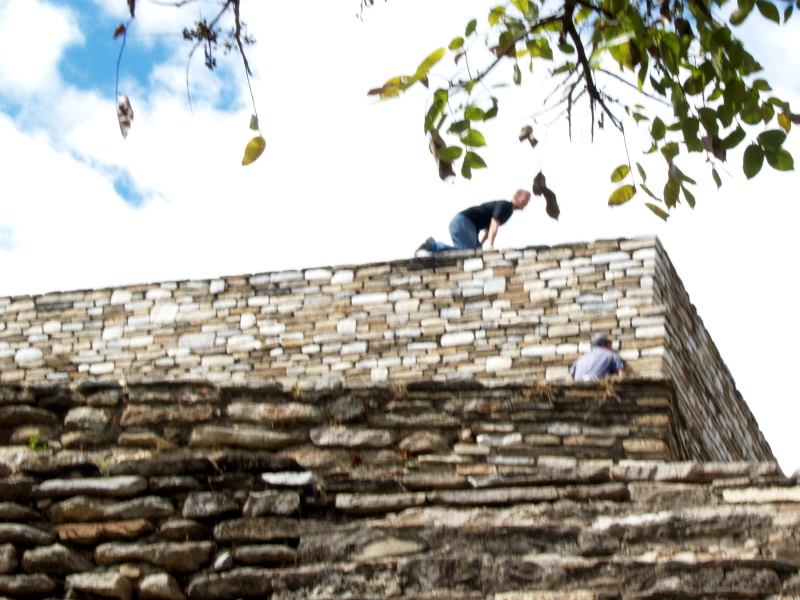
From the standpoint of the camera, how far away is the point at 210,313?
8953 millimetres

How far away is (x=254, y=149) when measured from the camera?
3.71 metres

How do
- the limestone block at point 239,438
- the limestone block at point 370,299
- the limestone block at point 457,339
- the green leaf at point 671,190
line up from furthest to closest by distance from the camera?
the limestone block at point 370,299 < the limestone block at point 457,339 < the limestone block at point 239,438 < the green leaf at point 671,190

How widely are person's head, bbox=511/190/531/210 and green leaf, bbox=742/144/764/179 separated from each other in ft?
18.5

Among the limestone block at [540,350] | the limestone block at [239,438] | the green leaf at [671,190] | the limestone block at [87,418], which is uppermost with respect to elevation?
the limestone block at [540,350]

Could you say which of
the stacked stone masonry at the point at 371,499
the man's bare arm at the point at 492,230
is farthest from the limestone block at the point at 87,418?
the man's bare arm at the point at 492,230

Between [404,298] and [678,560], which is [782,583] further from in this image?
[404,298]

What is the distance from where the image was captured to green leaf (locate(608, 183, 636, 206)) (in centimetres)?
398

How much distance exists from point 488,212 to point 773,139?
579 cm

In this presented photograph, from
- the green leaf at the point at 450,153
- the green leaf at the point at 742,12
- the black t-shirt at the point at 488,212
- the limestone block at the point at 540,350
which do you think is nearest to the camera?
the green leaf at the point at 742,12

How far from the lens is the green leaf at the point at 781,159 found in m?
3.52

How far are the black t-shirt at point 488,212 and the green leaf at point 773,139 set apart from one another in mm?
5642

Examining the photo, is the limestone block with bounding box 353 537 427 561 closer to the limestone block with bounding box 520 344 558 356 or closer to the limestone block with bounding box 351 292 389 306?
the limestone block with bounding box 520 344 558 356

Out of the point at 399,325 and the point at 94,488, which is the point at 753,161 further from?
the point at 399,325

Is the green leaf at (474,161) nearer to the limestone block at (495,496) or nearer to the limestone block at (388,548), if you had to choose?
the limestone block at (495,496)
